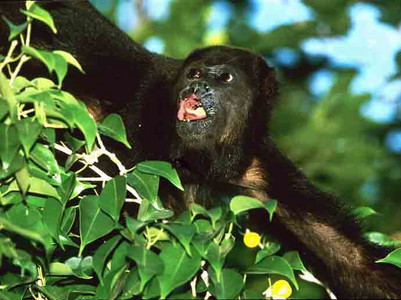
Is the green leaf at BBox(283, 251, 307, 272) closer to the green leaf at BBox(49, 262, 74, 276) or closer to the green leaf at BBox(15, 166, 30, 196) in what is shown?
the green leaf at BBox(49, 262, 74, 276)

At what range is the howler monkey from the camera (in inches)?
209

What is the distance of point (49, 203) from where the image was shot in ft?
10.8

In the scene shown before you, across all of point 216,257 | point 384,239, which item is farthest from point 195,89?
point 216,257

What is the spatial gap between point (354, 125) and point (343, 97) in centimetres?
30

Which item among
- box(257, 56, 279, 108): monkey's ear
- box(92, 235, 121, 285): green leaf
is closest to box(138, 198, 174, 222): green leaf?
box(92, 235, 121, 285): green leaf

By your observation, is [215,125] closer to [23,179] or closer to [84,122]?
[84,122]

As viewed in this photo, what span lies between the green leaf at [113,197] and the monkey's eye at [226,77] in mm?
2328

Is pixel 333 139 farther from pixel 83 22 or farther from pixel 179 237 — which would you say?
pixel 179 237

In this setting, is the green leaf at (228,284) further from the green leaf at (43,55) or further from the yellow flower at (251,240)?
the green leaf at (43,55)

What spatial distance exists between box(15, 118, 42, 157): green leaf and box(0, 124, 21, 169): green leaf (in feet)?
0.08

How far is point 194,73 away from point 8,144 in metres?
2.62

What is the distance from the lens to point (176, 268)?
303 centimetres

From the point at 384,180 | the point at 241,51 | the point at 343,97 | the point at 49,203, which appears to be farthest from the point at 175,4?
the point at 49,203

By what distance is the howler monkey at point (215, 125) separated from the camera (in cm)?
531
